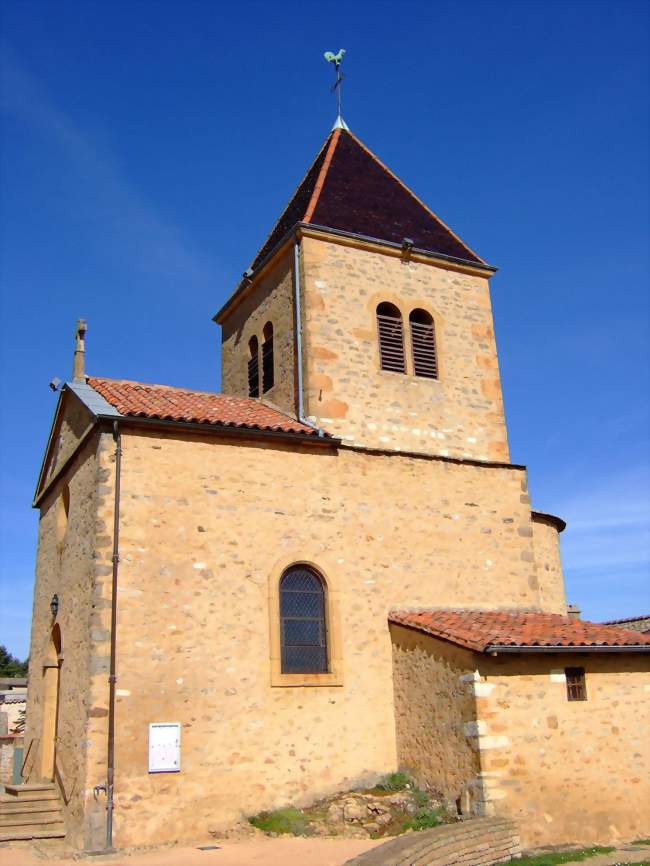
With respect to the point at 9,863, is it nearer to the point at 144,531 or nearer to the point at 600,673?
the point at 144,531

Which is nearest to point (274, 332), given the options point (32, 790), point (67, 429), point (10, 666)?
point (67, 429)

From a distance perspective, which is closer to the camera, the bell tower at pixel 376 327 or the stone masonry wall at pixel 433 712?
the stone masonry wall at pixel 433 712

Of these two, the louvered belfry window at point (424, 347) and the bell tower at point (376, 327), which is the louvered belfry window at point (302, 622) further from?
the louvered belfry window at point (424, 347)

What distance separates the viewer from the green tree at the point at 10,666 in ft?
209

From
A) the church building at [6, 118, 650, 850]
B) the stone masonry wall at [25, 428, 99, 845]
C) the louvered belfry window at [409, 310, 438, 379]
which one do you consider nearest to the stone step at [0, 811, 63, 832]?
the church building at [6, 118, 650, 850]

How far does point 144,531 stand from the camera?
43.5 feet

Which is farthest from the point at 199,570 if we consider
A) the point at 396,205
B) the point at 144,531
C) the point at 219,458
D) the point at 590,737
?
the point at 396,205

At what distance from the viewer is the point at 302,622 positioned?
14.3 metres

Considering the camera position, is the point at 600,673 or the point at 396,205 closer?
the point at 600,673

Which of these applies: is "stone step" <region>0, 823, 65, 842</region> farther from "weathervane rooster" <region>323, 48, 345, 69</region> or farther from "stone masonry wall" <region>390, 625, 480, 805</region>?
"weathervane rooster" <region>323, 48, 345, 69</region>

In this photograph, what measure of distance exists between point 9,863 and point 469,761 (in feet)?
21.5

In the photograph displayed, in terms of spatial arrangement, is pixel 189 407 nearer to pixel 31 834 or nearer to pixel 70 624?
pixel 70 624

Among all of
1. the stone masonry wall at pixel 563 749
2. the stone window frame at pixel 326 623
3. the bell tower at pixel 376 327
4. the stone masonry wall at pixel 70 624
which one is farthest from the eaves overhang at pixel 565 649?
the stone masonry wall at pixel 70 624

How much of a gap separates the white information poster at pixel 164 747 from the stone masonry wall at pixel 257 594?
122mm
